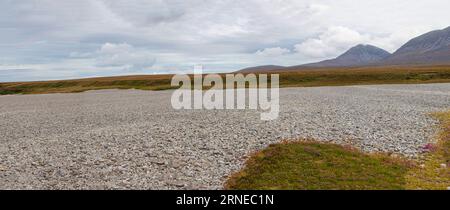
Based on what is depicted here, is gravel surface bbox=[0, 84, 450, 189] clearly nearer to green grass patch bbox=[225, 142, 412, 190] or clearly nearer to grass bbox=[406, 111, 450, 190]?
grass bbox=[406, 111, 450, 190]

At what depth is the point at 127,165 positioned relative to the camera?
1905 cm

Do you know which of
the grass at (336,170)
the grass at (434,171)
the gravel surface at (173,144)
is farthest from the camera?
the gravel surface at (173,144)

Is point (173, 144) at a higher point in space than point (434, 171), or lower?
higher

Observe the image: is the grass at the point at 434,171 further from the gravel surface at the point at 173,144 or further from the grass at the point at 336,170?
the gravel surface at the point at 173,144

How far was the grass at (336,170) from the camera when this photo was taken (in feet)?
49.2

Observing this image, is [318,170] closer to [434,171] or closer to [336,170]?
[336,170]

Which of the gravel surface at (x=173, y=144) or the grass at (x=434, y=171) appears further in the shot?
the gravel surface at (x=173, y=144)

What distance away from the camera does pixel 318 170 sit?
1675cm

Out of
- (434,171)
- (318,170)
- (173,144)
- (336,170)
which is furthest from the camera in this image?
(173,144)

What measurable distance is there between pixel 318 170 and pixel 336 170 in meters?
0.87

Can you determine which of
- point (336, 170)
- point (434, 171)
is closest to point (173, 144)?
point (336, 170)

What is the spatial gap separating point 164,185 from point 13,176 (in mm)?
9099

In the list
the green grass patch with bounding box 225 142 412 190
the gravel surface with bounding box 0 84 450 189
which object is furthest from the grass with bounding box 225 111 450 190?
the gravel surface with bounding box 0 84 450 189

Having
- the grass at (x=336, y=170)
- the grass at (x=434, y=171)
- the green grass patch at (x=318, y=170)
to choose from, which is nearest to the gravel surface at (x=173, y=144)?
the grass at (x=434, y=171)
